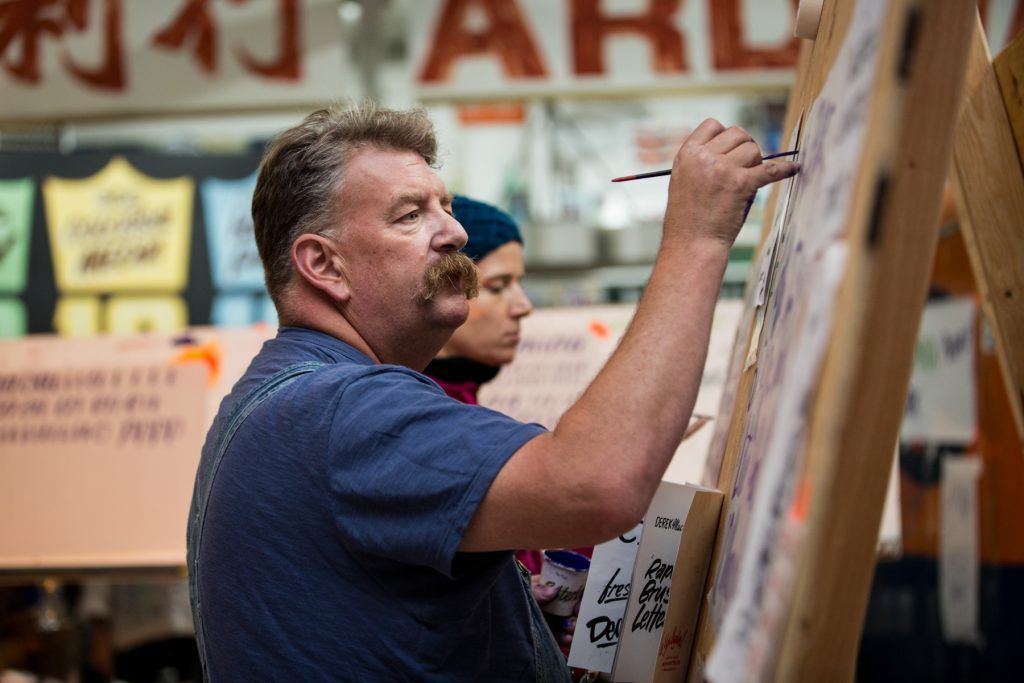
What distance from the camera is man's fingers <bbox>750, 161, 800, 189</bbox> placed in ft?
3.39

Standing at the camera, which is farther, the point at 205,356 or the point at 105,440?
the point at 205,356

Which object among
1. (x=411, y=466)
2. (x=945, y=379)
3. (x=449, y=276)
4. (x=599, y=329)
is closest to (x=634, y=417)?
(x=411, y=466)

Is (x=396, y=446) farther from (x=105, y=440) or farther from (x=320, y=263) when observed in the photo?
(x=105, y=440)

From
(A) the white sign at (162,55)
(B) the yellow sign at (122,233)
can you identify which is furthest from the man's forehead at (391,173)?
(B) the yellow sign at (122,233)

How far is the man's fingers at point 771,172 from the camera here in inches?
40.7

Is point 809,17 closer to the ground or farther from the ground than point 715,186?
farther from the ground

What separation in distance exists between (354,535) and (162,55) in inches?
142

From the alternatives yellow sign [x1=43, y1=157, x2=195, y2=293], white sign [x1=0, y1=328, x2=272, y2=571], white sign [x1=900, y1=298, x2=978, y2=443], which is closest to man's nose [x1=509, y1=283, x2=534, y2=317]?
white sign [x1=0, y1=328, x2=272, y2=571]

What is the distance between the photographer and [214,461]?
1.17 metres

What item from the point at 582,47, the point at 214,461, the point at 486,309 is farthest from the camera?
the point at 582,47

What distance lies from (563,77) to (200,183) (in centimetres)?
155

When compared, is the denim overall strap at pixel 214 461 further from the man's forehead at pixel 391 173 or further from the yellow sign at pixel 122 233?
the yellow sign at pixel 122 233

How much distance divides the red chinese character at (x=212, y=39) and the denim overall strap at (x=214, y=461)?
315 centimetres

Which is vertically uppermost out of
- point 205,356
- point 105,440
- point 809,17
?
point 809,17
